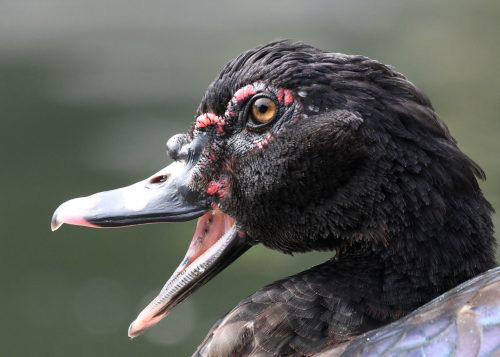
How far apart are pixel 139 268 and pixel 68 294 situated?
0.46 m

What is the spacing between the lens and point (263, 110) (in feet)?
11.4

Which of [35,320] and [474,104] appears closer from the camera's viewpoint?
[35,320]


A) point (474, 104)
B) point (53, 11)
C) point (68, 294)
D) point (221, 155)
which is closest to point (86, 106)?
point (53, 11)

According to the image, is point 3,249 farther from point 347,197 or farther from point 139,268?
point 347,197

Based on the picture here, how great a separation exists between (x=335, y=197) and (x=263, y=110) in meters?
0.36

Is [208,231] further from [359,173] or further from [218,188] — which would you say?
[359,173]

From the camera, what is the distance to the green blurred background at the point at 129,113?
681 cm

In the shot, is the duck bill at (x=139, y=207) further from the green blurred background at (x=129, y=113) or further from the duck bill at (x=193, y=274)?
the green blurred background at (x=129, y=113)

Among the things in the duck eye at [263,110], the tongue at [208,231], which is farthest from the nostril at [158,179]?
the duck eye at [263,110]

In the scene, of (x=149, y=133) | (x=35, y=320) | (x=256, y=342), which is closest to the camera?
(x=256, y=342)

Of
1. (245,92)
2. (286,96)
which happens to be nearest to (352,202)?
(286,96)

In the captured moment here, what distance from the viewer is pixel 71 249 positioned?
7.16m

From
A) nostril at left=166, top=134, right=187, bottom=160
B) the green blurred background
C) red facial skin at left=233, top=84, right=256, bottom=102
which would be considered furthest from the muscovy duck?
the green blurred background

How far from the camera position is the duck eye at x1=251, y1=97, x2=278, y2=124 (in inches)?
136
